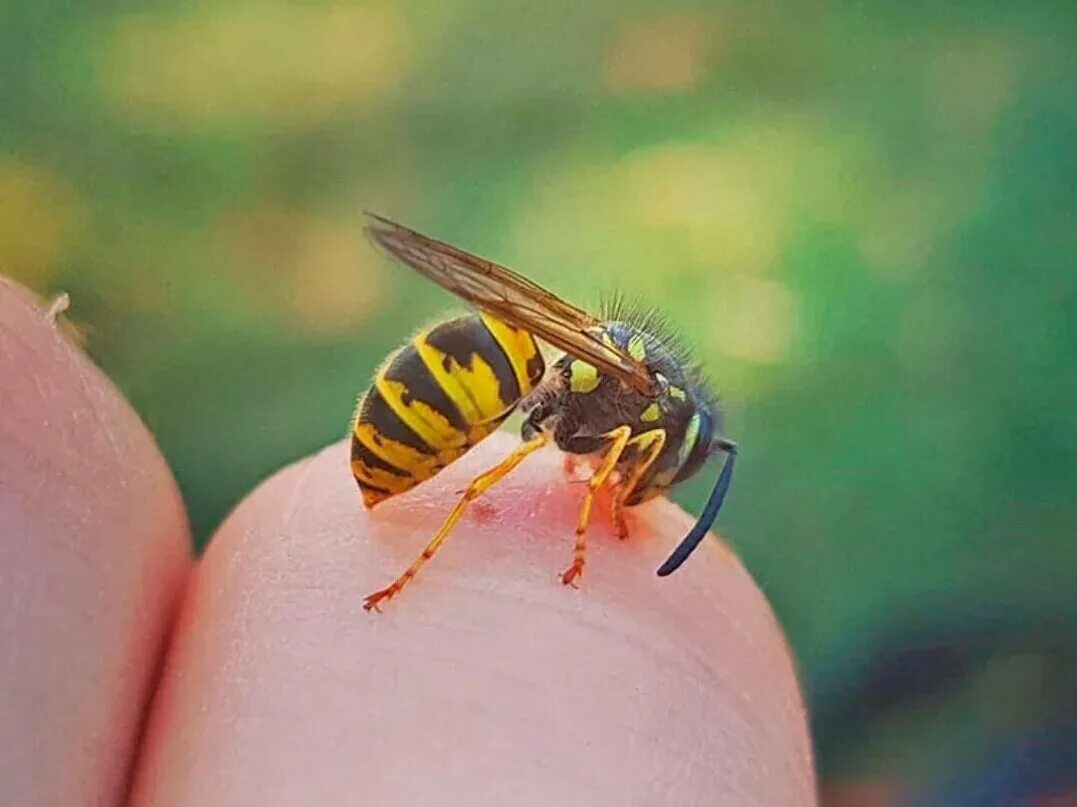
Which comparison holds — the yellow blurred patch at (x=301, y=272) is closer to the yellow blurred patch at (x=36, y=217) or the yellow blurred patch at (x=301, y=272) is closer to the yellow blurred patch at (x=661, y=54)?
the yellow blurred patch at (x=36, y=217)

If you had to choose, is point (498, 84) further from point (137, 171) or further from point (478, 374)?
point (478, 374)

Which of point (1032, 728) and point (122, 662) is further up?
point (122, 662)

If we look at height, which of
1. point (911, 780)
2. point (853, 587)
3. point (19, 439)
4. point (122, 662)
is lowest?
point (911, 780)

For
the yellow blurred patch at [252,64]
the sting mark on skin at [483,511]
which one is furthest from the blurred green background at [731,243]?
the sting mark on skin at [483,511]

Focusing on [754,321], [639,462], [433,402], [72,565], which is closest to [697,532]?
→ [639,462]

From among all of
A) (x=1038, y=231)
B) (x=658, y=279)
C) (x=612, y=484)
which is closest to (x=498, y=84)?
(x=658, y=279)

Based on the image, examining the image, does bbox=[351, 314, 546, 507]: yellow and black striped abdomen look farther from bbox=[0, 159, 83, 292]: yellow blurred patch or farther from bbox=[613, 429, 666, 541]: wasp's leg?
bbox=[0, 159, 83, 292]: yellow blurred patch

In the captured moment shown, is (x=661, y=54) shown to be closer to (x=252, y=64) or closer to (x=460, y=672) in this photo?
(x=252, y=64)
